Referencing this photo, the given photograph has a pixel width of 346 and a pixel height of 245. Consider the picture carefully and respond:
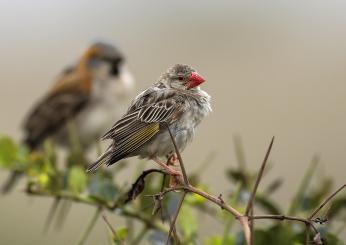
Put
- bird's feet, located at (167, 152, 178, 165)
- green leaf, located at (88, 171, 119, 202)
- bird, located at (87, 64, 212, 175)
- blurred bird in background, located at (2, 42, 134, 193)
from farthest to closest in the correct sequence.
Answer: blurred bird in background, located at (2, 42, 134, 193)
bird, located at (87, 64, 212, 175)
bird's feet, located at (167, 152, 178, 165)
green leaf, located at (88, 171, 119, 202)

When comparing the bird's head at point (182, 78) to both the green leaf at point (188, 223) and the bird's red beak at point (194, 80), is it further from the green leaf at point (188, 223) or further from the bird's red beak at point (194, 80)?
the green leaf at point (188, 223)

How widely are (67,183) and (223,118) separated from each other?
25.3ft

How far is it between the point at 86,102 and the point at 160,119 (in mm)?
4698

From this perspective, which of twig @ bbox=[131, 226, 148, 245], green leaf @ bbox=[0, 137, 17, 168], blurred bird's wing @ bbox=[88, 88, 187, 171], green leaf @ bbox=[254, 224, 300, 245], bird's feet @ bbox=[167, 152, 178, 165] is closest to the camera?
green leaf @ bbox=[254, 224, 300, 245]

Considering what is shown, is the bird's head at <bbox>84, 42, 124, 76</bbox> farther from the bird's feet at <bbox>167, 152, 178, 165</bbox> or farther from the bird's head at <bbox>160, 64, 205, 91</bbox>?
the bird's feet at <bbox>167, 152, 178, 165</bbox>

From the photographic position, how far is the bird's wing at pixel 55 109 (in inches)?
278

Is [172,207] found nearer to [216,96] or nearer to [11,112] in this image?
[216,96]

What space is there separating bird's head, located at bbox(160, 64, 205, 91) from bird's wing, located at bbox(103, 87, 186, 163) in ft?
0.19

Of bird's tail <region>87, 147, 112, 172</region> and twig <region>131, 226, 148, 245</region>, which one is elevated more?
twig <region>131, 226, 148, 245</region>

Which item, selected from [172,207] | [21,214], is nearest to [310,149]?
[21,214]

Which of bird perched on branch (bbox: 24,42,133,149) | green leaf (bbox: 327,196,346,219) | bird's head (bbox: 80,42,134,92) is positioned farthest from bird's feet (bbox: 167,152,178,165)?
bird's head (bbox: 80,42,134,92)

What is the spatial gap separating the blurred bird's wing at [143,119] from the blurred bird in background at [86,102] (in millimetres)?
4432

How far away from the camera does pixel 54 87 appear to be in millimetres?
7414

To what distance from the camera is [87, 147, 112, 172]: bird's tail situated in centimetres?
211
